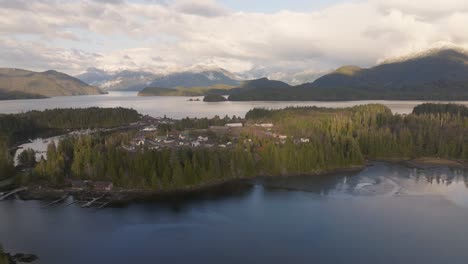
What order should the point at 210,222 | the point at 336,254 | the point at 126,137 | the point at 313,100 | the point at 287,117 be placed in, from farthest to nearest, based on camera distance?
the point at 313,100, the point at 287,117, the point at 126,137, the point at 210,222, the point at 336,254

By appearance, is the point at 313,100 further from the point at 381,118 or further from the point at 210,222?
the point at 210,222

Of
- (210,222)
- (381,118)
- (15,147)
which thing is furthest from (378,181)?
(15,147)

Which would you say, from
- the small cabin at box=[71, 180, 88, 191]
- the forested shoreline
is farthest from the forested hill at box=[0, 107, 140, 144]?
the small cabin at box=[71, 180, 88, 191]

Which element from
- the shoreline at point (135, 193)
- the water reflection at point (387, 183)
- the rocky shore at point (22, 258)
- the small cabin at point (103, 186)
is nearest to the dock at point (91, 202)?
the shoreline at point (135, 193)

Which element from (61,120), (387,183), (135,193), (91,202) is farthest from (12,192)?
(61,120)

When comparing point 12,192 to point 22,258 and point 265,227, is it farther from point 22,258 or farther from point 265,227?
point 265,227

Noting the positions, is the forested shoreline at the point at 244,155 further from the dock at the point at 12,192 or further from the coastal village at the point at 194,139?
the coastal village at the point at 194,139

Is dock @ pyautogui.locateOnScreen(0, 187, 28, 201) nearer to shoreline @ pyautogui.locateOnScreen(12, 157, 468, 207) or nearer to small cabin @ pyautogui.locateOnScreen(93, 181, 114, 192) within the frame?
shoreline @ pyautogui.locateOnScreen(12, 157, 468, 207)
